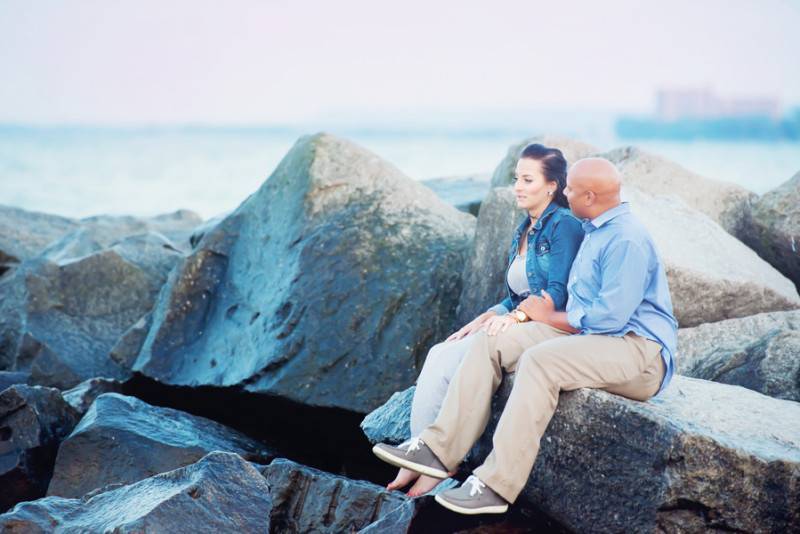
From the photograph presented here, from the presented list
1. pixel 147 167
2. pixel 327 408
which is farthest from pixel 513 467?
pixel 147 167

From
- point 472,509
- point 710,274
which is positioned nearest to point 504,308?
point 472,509

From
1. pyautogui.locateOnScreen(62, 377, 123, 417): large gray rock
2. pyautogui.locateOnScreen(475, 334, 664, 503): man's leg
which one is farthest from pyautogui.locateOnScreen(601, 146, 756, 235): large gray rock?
pyautogui.locateOnScreen(62, 377, 123, 417): large gray rock

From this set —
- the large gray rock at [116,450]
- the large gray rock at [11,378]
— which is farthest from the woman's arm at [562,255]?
the large gray rock at [11,378]

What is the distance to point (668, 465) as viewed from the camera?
14.3 feet

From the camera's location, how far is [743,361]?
609cm

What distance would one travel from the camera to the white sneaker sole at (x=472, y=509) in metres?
4.48

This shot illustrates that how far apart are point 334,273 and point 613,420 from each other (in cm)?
333

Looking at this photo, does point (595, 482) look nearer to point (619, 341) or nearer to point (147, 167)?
point (619, 341)

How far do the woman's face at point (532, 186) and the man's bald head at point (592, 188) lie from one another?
469mm

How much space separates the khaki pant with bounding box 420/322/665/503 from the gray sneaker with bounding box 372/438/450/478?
4 cm

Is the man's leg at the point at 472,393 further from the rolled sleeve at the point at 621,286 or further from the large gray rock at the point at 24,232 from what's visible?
the large gray rock at the point at 24,232

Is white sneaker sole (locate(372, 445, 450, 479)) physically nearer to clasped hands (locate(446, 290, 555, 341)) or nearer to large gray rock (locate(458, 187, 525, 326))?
clasped hands (locate(446, 290, 555, 341))

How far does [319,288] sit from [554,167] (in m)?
2.55

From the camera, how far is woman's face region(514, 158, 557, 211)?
5.42 m
